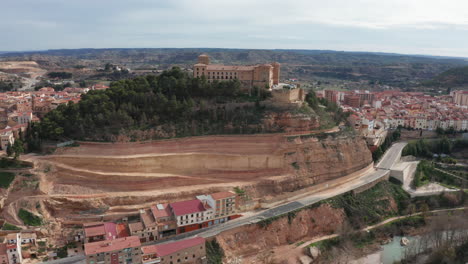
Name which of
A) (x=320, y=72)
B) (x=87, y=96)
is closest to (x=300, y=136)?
(x=87, y=96)

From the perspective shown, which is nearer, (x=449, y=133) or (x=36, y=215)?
(x=36, y=215)

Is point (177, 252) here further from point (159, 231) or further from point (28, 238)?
point (28, 238)

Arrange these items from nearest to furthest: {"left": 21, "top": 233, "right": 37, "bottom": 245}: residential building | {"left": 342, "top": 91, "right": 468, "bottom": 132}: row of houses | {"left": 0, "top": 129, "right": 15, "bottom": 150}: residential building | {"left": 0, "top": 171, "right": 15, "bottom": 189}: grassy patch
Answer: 1. {"left": 21, "top": 233, "right": 37, "bottom": 245}: residential building
2. {"left": 0, "top": 171, "right": 15, "bottom": 189}: grassy patch
3. {"left": 0, "top": 129, "right": 15, "bottom": 150}: residential building
4. {"left": 342, "top": 91, "right": 468, "bottom": 132}: row of houses

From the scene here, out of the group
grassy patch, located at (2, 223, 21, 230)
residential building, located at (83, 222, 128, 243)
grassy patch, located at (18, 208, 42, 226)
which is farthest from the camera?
grassy patch, located at (18, 208, 42, 226)

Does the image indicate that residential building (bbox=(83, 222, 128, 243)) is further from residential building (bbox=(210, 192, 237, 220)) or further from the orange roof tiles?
the orange roof tiles

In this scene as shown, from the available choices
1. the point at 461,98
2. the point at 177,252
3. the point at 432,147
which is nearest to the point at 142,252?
the point at 177,252

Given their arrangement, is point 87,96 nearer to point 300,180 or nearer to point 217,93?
point 217,93

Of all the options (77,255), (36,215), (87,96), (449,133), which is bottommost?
(77,255)

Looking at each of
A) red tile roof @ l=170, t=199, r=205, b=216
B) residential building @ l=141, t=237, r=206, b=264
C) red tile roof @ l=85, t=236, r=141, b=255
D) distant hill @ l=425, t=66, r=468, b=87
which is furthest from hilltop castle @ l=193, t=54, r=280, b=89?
distant hill @ l=425, t=66, r=468, b=87
